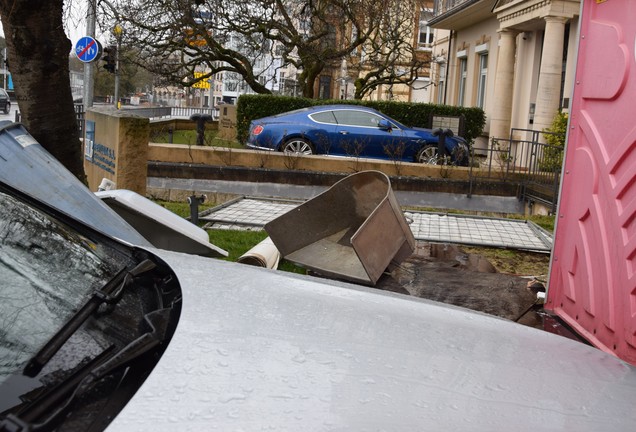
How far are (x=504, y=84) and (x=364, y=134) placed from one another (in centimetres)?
822

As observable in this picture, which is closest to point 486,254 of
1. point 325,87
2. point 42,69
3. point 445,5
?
point 42,69

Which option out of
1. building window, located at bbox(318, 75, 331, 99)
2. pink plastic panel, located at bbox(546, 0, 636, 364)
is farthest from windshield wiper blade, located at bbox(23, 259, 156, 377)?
building window, located at bbox(318, 75, 331, 99)

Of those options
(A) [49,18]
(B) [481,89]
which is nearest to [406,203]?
(A) [49,18]

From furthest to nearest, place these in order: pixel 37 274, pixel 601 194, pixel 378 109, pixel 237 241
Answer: pixel 378 109 < pixel 237 241 < pixel 601 194 < pixel 37 274

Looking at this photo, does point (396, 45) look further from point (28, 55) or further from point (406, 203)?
point (28, 55)

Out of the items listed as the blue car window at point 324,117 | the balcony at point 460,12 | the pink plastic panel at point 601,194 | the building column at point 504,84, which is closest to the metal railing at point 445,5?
the balcony at point 460,12

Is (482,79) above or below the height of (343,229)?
above

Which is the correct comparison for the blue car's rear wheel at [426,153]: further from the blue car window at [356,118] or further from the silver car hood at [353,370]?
the silver car hood at [353,370]

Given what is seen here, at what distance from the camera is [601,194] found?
15.8ft

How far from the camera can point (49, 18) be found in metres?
7.71

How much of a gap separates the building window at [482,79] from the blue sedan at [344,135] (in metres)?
11.6

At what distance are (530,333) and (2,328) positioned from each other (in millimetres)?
1702

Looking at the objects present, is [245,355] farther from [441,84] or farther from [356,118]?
[441,84]

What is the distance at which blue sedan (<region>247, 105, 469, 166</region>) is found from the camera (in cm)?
1831
